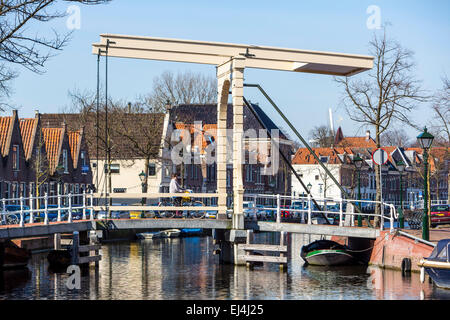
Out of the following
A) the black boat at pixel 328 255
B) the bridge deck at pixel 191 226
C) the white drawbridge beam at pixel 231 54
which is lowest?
the black boat at pixel 328 255

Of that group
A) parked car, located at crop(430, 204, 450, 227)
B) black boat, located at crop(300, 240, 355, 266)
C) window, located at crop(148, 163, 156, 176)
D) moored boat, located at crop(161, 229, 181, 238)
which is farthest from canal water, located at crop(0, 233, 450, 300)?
window, located at crop(148, 163, 156, 176)

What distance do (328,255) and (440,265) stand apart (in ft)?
26.7

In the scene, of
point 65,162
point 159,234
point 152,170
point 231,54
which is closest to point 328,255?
point 231,54

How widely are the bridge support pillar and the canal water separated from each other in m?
0.32

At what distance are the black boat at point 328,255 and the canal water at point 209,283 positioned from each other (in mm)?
449

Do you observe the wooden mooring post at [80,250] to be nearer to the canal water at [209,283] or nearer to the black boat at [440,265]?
the canal water at [209,283]

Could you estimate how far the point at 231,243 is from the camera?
25719 millimetres

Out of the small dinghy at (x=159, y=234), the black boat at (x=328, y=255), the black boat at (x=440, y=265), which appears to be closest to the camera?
the black boat at (x=440, y=265)

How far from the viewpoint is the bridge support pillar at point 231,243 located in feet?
79.7

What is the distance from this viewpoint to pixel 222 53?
2362 centimetres

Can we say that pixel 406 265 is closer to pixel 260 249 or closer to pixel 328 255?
pixel 328 255

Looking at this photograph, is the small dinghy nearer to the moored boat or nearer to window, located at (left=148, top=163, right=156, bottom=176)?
the moored boat

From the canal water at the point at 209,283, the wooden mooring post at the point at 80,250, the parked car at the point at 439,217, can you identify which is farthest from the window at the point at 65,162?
the wooden mooring post at the point at 80,250
